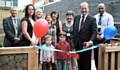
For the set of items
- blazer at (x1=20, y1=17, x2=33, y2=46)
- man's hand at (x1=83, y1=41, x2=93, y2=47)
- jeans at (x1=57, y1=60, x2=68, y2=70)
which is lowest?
jeans at (x1=57, y1=60, x2=68, y2=70)

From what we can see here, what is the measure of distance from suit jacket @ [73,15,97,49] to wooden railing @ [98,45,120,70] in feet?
1.49

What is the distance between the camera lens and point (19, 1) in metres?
26.8

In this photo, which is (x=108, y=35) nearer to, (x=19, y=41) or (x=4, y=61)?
(x=19, y=41)

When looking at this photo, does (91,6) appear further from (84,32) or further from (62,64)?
(84,32)

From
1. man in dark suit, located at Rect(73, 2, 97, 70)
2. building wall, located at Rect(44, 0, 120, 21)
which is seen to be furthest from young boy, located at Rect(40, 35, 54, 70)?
building wall, located at Rect(44, 0, 120, 21)

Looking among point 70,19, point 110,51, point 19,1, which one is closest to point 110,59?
point 110,51

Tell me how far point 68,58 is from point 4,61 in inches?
75.6

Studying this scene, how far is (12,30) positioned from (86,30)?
1.49 metres

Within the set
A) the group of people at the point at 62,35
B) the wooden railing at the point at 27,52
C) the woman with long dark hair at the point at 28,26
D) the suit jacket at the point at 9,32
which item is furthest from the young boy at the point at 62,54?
the wooden railing at the point at 27,52

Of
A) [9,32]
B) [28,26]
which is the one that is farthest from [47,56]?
[9,32]

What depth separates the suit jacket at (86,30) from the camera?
6.48 metres

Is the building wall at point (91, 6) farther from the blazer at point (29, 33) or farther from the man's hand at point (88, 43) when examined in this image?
the blazer at point (29, 33)

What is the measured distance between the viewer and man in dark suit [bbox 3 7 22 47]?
662 cm

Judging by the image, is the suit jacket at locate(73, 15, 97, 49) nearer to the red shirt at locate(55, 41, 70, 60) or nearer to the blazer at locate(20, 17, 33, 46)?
the red shirt at locate(55, 41, 70, 60)
